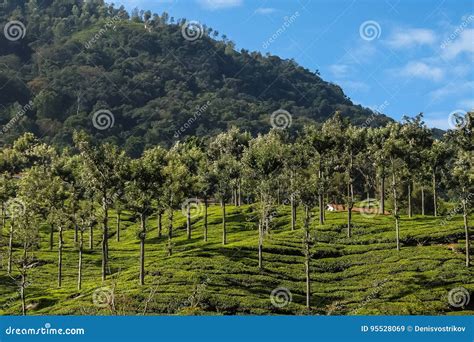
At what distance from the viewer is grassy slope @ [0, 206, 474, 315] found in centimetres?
5775

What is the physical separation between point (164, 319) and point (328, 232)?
2471 inches

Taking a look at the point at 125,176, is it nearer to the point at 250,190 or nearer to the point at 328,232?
the point at 328,232

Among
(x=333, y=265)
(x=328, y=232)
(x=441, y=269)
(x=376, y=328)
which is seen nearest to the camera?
(x=376, y=328)

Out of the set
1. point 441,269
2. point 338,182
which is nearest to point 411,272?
point 441,269

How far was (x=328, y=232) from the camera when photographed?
87.2 m

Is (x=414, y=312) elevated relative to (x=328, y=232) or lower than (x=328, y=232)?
lower

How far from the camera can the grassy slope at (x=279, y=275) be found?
57.8 meters

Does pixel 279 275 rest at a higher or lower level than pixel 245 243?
lower

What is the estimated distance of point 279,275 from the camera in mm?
68688

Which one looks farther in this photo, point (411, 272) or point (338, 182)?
point (338, 182)

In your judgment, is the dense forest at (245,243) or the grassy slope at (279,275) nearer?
the grassy slope at (279,275)

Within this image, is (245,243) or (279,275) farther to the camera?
(245,243)

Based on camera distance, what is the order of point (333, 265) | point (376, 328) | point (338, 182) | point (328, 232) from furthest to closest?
point (338, 182) → point (328, 232) → point (333, 265) → point (376, 328)

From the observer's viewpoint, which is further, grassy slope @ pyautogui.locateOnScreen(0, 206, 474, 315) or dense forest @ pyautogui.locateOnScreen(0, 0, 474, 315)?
dense forest @ pyautogui.locateOnScreen(0, 0, 474, 315)
